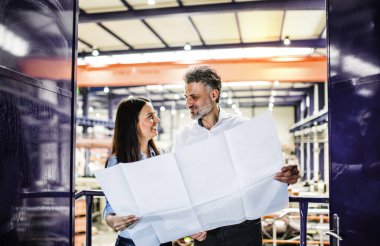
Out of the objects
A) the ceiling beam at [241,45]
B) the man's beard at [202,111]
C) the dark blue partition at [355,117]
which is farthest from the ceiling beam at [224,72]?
the dark blue partition at [355,117]

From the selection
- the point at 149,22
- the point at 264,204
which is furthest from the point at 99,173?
the point at 149,22

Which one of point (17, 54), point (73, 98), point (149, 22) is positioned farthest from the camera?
point (149, 22)

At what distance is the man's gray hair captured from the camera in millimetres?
2039

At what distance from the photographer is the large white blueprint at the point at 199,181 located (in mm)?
1343

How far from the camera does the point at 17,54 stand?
1.14 m

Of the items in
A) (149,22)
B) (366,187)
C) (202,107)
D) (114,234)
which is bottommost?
(114,234)

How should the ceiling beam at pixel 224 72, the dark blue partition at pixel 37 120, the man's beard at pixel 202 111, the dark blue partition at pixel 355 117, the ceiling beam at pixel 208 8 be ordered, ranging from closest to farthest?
the dark blue partition at pixel 37 120 < the dark blue partition at pixel 355 117 < the man's beard at pixel 202 111 < the ceiling beam at pixel 208 8 < the ceiling beam at pixel 224 72

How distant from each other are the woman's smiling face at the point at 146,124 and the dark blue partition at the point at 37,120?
0.41 m

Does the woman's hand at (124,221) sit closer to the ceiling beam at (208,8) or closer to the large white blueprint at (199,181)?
the large white blueprint at (199,181)

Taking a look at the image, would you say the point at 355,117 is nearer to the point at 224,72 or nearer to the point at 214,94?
the point at 214,94

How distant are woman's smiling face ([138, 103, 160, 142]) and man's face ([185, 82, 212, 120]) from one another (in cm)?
23

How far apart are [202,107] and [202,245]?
73 centimetres

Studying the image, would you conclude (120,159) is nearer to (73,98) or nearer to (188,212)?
(73,98)

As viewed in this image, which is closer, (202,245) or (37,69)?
(37,69)
